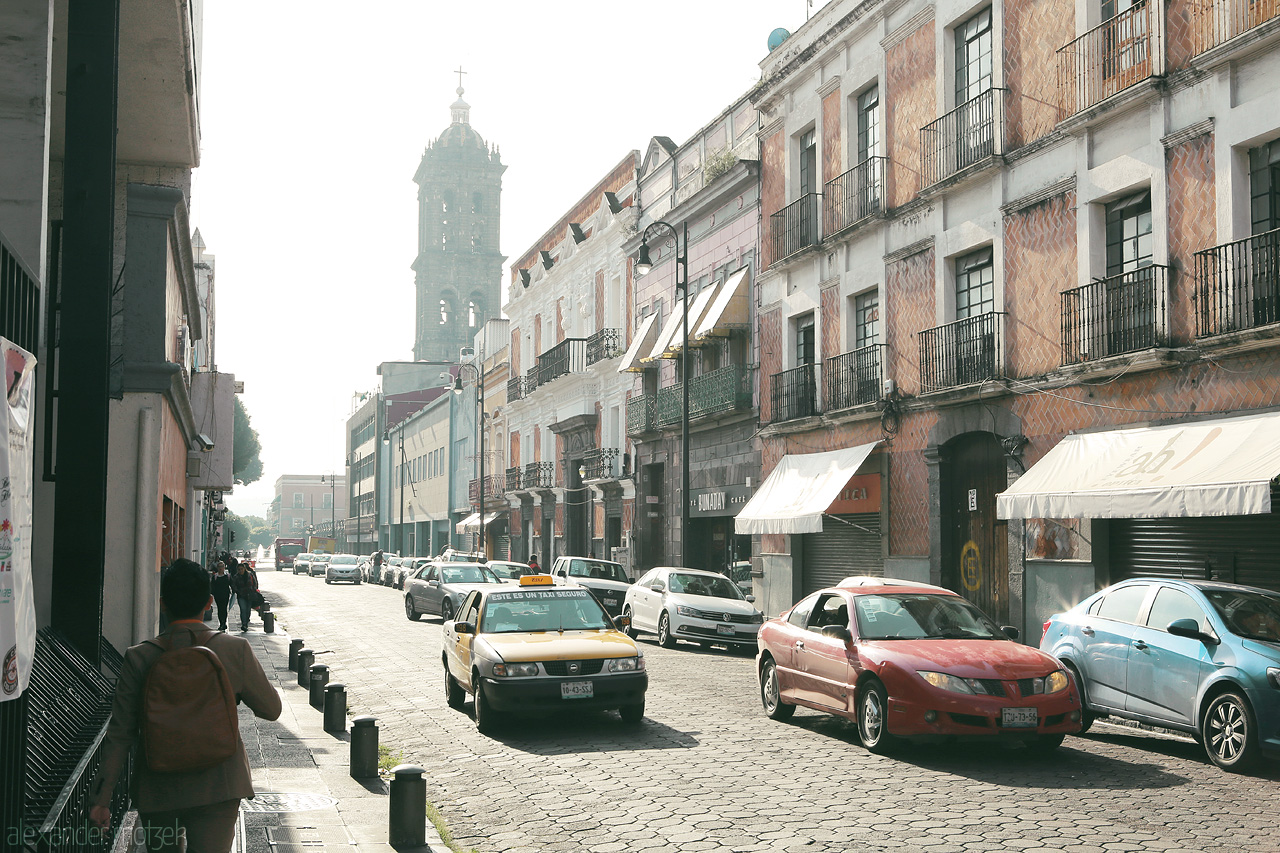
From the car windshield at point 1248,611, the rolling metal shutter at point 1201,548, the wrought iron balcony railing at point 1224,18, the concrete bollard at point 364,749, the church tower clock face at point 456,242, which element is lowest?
the concrete bollard at point 364,749

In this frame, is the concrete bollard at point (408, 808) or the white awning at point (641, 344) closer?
the concrete bollard at point (408, 808)

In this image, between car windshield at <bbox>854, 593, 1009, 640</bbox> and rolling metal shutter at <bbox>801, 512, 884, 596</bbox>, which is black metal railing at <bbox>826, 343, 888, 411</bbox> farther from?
car windshield at <bbox>854, 593, 1009, 640</bbox>

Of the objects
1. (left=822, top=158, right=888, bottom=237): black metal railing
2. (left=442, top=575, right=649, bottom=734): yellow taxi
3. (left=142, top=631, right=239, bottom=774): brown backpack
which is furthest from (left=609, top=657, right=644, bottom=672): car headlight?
(left=822, top=158, right=888, bottom=237): black metal railing

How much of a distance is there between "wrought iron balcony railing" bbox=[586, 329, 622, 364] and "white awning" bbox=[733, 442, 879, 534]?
524 inches

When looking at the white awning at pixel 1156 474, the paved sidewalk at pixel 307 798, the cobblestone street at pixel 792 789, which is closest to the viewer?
the paved sidewalk at pixel 307 798

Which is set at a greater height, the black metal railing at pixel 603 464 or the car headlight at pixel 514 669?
the black metal railing at pixel 603 464

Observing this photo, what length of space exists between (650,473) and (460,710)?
23.4 metres

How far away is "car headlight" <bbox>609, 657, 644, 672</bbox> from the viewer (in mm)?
11984

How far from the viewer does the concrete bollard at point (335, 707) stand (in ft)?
39.7

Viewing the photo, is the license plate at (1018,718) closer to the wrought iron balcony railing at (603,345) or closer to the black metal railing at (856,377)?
the black metal railing at (856,377)

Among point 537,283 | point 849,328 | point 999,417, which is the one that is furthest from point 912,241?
point 537,283

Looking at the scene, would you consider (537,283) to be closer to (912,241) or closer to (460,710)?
(912,241)

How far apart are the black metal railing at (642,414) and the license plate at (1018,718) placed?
25.1m

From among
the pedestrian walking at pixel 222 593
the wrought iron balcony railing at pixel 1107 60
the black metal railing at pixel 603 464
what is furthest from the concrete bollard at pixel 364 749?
the black metal railing at pixel 603 464
